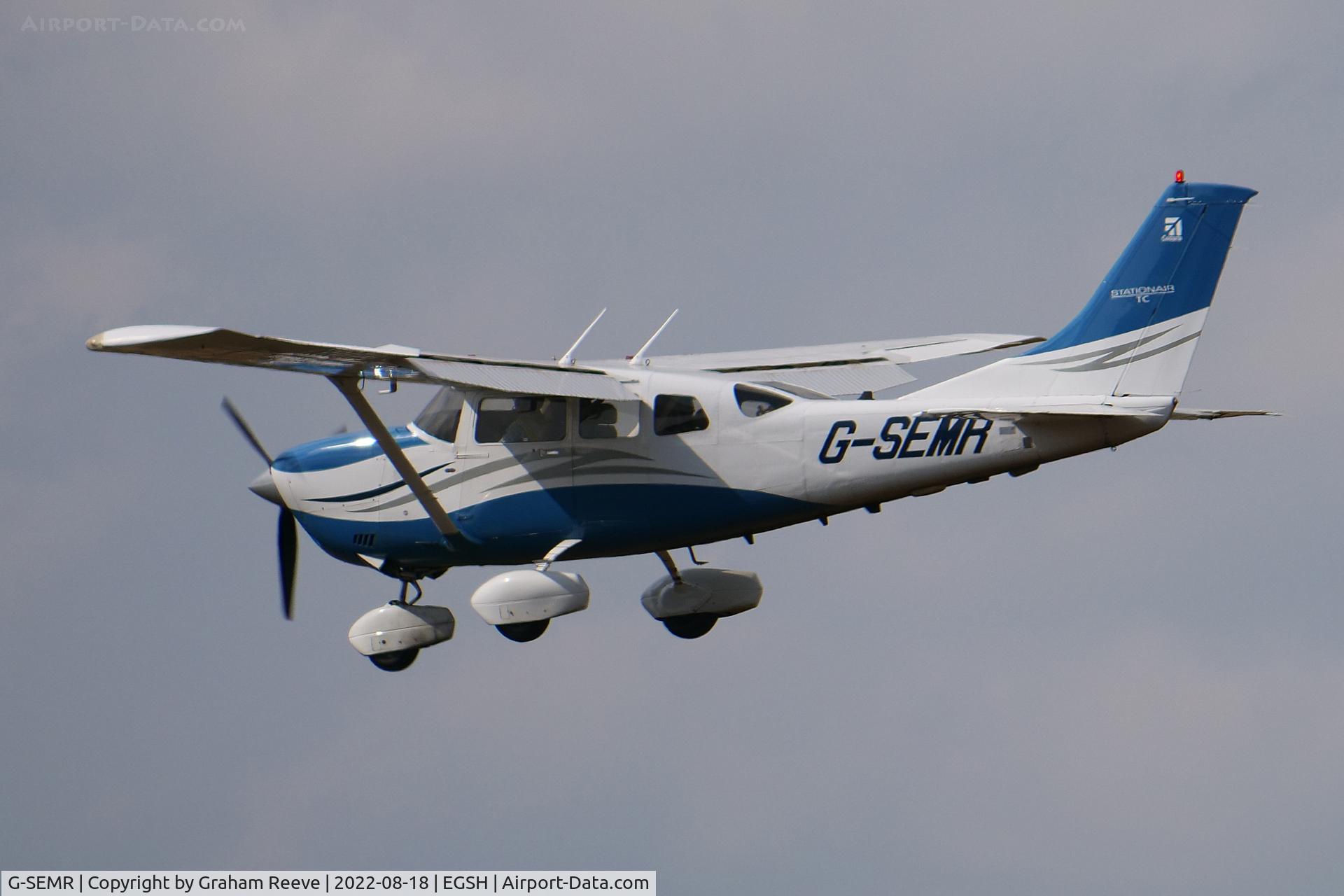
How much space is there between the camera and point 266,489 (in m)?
22.2

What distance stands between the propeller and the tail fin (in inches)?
293

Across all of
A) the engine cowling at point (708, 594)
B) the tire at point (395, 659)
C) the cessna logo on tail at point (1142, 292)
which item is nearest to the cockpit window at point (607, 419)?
the engine cowling at point (708, 594)

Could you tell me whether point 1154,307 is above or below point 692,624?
above

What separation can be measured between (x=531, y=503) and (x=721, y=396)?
6.64ft

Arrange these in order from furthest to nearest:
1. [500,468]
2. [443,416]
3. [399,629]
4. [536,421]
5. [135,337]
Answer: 1. [399,629]
2. [443,416]
3. [500,468]
4. [536,421]
5. [135,337]

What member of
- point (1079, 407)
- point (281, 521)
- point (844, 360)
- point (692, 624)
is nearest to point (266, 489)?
point (281, 521)

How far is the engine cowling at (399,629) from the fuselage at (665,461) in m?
0.53

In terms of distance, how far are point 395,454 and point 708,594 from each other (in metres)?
3.54

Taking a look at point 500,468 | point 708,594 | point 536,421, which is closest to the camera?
point 536,421

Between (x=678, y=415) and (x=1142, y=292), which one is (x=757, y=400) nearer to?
(x=678, y=415)

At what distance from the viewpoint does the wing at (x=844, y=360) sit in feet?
74.6

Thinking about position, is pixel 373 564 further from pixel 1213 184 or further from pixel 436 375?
pixel 1213 184

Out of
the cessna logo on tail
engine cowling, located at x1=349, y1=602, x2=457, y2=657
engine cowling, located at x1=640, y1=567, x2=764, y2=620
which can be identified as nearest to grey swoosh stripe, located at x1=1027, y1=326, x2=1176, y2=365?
the cessna logo on tail

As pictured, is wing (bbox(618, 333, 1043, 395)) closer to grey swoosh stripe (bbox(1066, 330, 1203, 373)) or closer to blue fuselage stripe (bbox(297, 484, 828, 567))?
blue fuselage stripe (bbox(297, 484, 828, 567))
